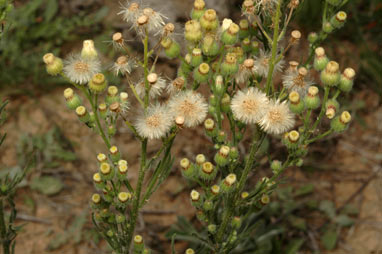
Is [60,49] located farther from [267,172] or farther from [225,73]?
[225,73]

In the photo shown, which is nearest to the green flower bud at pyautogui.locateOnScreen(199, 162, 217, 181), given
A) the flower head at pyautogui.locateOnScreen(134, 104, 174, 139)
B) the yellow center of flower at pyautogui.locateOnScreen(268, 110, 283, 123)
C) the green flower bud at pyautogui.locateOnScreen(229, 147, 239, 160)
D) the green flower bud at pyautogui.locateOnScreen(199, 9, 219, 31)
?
the green flower bud at pyautogui.locateOnScreen(229, 147, 239, 160)

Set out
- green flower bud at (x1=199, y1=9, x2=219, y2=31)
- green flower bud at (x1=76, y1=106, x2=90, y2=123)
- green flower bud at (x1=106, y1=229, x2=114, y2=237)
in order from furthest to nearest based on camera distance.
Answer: green flower bud at (x1=106, y1=229, x2=114, y2=237) → green flower bud at (x1=76, y1=106, x2=90, y2=123) → green flower bud at (x1=199, y1=9, x2=219, y2=31)

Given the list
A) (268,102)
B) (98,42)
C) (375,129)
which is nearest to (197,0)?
(268,102)

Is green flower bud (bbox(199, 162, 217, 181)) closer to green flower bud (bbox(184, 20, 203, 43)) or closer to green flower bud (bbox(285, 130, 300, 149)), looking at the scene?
green flower bud (bbox(285, 130, 300, 149))

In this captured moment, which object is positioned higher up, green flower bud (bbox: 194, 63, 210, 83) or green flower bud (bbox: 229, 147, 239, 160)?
green flower bud (bbox: 194, 63, 210, 83)

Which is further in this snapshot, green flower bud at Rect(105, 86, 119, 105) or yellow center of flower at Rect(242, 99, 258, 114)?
green flower bud at Rect(105, 86, 119, 105)

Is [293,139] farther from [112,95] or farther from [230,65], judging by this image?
[112,95]

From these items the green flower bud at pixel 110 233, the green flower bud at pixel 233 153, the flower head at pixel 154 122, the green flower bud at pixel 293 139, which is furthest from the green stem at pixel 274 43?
the green flower bud at pixel 110 233

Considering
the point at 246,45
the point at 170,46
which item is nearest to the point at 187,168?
the point at 170,46
